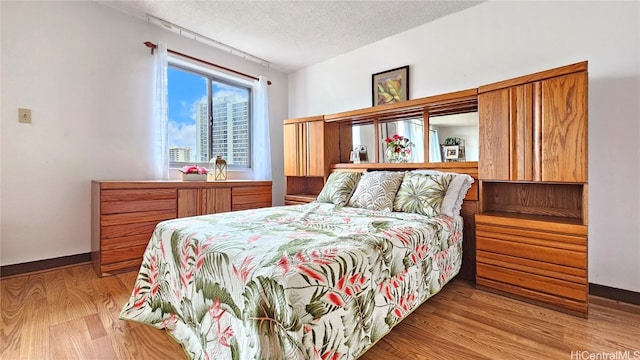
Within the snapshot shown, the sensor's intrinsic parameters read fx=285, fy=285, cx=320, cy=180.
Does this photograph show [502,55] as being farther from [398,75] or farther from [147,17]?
[147,17]

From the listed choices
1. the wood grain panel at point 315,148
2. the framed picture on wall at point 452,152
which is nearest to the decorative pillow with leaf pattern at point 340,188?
the wood grain panel at point 315,148

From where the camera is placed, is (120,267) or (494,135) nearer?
(494,135)

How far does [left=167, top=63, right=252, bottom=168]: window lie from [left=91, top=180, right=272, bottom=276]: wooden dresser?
71 centimetres

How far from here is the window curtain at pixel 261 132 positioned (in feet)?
13.0

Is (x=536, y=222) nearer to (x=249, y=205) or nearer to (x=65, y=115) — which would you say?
(x=249, y=205)

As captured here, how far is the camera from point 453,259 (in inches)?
81.0

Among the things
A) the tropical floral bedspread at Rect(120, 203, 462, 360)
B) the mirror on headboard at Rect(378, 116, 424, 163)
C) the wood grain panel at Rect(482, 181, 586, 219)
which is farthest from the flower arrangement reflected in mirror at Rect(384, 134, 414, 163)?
the tropical floral bedspread at Rect(120, 203, 462, 360)

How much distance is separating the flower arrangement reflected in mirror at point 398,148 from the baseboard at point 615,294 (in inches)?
66.6

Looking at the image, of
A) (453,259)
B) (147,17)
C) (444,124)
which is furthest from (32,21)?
(453,259)

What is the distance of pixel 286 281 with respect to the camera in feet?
3.11

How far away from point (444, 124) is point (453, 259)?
128 centimetres

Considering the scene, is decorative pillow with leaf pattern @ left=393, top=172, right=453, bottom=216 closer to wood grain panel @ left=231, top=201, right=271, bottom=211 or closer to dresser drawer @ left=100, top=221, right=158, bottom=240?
wood grain panel @ left=231, top=201, right=271, bottom=211

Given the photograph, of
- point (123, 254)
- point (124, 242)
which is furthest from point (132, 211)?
point (123, 254)

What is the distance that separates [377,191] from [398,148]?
79 centimetres
